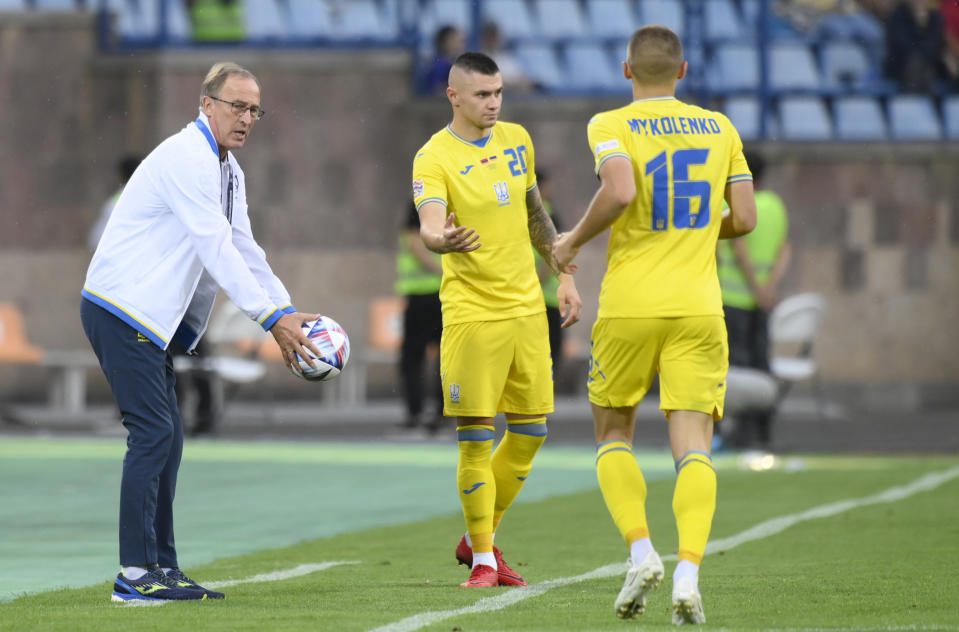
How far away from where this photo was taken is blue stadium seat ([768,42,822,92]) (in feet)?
74.4

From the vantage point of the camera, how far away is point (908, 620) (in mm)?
6105

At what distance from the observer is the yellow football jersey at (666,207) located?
6555 millimetres

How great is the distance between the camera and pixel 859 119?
22.3 metres

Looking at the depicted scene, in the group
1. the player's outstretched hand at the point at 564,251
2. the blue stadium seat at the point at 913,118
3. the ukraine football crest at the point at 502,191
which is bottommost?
the player's outstretched hand at the point at 564,251

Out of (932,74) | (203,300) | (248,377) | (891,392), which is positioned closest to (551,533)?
(203,300)

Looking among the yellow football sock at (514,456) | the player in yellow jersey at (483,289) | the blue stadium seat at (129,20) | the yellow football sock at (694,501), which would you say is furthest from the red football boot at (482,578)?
the blue stadium seat at (129,20)

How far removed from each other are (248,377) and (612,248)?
11657 millimetres

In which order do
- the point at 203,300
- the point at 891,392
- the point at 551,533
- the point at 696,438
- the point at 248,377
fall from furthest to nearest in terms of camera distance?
1. the point at 891,392
2. the point at 248,377
3. the point at 551,533
4. the point at 203,300
5. the point at 696,438

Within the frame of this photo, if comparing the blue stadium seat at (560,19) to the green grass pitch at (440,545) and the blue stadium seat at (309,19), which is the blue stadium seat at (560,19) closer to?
the blue stadium seat at (309,19)

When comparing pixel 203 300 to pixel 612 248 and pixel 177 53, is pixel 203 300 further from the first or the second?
pixel 177 53

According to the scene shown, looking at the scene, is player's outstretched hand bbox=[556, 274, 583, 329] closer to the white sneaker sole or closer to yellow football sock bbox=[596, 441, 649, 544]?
yellow football sock bbox=[596, 441, 649, 544]

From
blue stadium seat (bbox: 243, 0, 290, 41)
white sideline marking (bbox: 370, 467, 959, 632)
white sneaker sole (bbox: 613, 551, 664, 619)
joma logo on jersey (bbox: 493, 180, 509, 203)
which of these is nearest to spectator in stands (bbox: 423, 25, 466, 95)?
blue stadium seat (bbox: 243, 0, 290, 41)

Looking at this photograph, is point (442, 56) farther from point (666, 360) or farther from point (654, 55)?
point (666, 360)

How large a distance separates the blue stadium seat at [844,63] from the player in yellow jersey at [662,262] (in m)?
16.7
